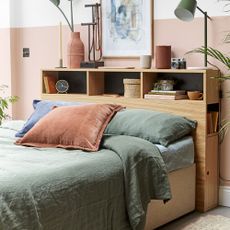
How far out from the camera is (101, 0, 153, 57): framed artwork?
4367 millimetres

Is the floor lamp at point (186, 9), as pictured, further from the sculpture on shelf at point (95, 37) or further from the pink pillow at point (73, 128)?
the sculpture on shelf at point (95, 37)

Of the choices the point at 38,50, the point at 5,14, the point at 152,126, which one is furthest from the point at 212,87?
the point at 5,14

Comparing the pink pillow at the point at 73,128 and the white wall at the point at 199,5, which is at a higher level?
the white wall at the point at 199,5

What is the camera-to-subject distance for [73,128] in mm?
3465

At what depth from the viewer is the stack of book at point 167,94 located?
4023 millimetres

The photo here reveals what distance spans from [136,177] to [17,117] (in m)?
2.61

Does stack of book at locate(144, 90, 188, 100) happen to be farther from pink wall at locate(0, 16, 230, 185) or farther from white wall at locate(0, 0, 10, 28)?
white wall at locate(0, 0, 10, 28)

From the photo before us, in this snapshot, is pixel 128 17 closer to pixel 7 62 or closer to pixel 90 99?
pixel 90 99

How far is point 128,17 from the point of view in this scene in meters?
4.46

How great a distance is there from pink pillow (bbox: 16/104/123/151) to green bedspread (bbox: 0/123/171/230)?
0.09 metres

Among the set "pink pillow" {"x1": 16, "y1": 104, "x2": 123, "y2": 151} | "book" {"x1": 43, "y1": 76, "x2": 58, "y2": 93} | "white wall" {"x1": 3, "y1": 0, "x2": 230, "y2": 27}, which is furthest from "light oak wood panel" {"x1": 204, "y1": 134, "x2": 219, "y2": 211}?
"book" {"x1": 43, "y1": 76, "x2": 58, "y2": 93}

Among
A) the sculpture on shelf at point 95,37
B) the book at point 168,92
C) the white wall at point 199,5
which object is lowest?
the book at point 168,92

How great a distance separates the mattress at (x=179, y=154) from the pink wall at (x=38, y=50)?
1.57 feet

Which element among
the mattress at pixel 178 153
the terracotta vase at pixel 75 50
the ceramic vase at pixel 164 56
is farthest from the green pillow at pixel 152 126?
the terracotta vase at pixel 75 50
